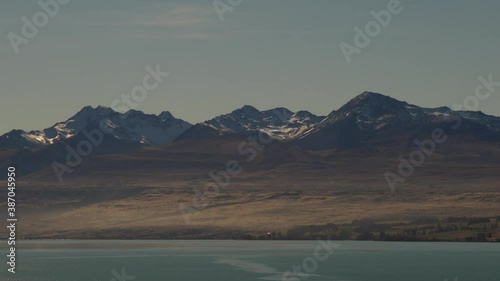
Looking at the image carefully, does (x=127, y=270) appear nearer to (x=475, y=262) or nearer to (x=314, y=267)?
(x=314, y=267)

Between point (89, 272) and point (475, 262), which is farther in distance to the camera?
point (475, 262)

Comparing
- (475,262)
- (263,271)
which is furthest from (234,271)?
(475,262)

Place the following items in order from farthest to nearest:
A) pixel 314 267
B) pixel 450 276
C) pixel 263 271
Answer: pixel 314 267 → pixel 263 271 → pixel 450 276

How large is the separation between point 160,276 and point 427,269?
162 feet

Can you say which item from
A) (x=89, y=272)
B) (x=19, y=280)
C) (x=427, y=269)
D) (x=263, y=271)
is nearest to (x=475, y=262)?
(x=427, y=269)

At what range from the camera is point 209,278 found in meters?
166

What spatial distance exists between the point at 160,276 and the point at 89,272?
63.0 ft

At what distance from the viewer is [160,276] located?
172750 mm

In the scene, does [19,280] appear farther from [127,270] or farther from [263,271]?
A: [263,271]

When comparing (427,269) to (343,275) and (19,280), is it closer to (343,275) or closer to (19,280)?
(343,275)

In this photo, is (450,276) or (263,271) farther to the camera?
(263,271)

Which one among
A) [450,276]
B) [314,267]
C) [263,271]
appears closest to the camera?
[450,276]

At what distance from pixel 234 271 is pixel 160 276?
15.3 m

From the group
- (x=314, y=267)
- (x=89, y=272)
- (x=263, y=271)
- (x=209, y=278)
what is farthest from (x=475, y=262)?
(x=89, y=272)
